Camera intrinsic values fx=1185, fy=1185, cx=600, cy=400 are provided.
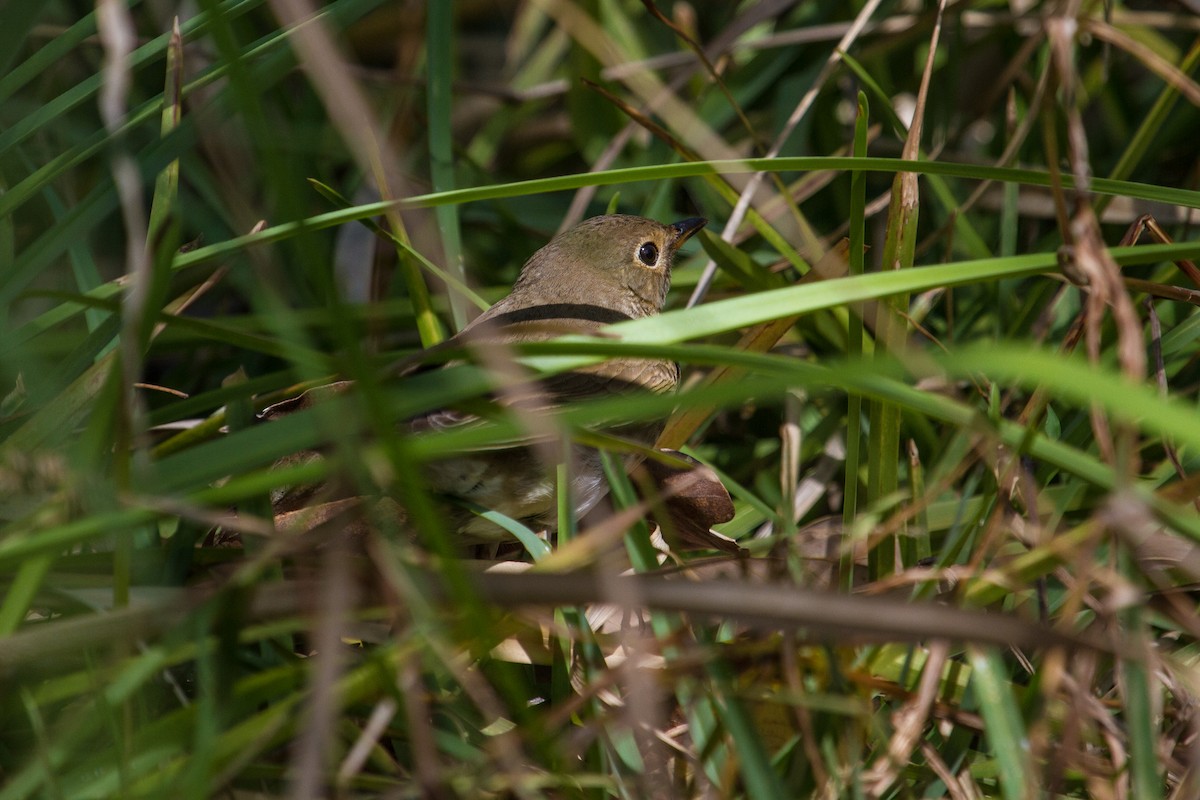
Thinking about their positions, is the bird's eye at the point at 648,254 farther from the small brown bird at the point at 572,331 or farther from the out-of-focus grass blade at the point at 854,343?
the out-of-focus grass blade at the point at 854,343

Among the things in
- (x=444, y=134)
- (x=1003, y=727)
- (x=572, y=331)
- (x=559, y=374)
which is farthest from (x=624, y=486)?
(x=444, y=134)

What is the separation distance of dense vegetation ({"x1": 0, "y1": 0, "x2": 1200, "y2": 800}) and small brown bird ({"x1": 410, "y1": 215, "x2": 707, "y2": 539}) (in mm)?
142

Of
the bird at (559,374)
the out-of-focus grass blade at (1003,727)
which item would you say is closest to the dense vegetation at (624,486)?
the out-of-focus grass blade at (1003,727)

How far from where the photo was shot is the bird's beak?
10.1 ft

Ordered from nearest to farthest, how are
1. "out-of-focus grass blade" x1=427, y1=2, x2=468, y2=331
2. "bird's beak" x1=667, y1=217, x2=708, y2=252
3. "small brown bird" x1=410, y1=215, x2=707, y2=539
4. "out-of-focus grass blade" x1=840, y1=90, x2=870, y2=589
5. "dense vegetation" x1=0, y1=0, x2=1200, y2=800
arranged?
"dense vegetation" x1=0, y1=0, x2=1200, y2=800, "out-of-focus grass blade" x1=840, y1=90, x2=870, y2=589, "small brown bird" x1=410, y1=215, x2=707, y2=539, "out-of-focus grass blade" x1=427, y1=2, x2=468, y2=331, "bird's beak" x1=667, y1=217, x2=708, y2=252

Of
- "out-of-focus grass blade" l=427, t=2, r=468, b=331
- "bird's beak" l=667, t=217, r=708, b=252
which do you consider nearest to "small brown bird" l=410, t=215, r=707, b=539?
"bird's beak" l=667, t=217, r=708, b=252

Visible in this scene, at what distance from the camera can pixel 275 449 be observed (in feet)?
5.20

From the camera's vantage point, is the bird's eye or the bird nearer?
the bird

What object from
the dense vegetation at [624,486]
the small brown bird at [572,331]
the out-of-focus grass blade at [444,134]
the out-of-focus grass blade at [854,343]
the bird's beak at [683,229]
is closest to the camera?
the dense vegetation at [624,486]

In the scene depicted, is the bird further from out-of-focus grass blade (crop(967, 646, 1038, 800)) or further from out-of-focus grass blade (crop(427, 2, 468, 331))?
out-of-focus grass blade (crop(967, 646, 1038, 800))

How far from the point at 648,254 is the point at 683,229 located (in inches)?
4.5

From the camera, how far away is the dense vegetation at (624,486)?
1.49m

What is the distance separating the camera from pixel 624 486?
182cm

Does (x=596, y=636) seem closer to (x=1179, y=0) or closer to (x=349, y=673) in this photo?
(x=349, y=673)
